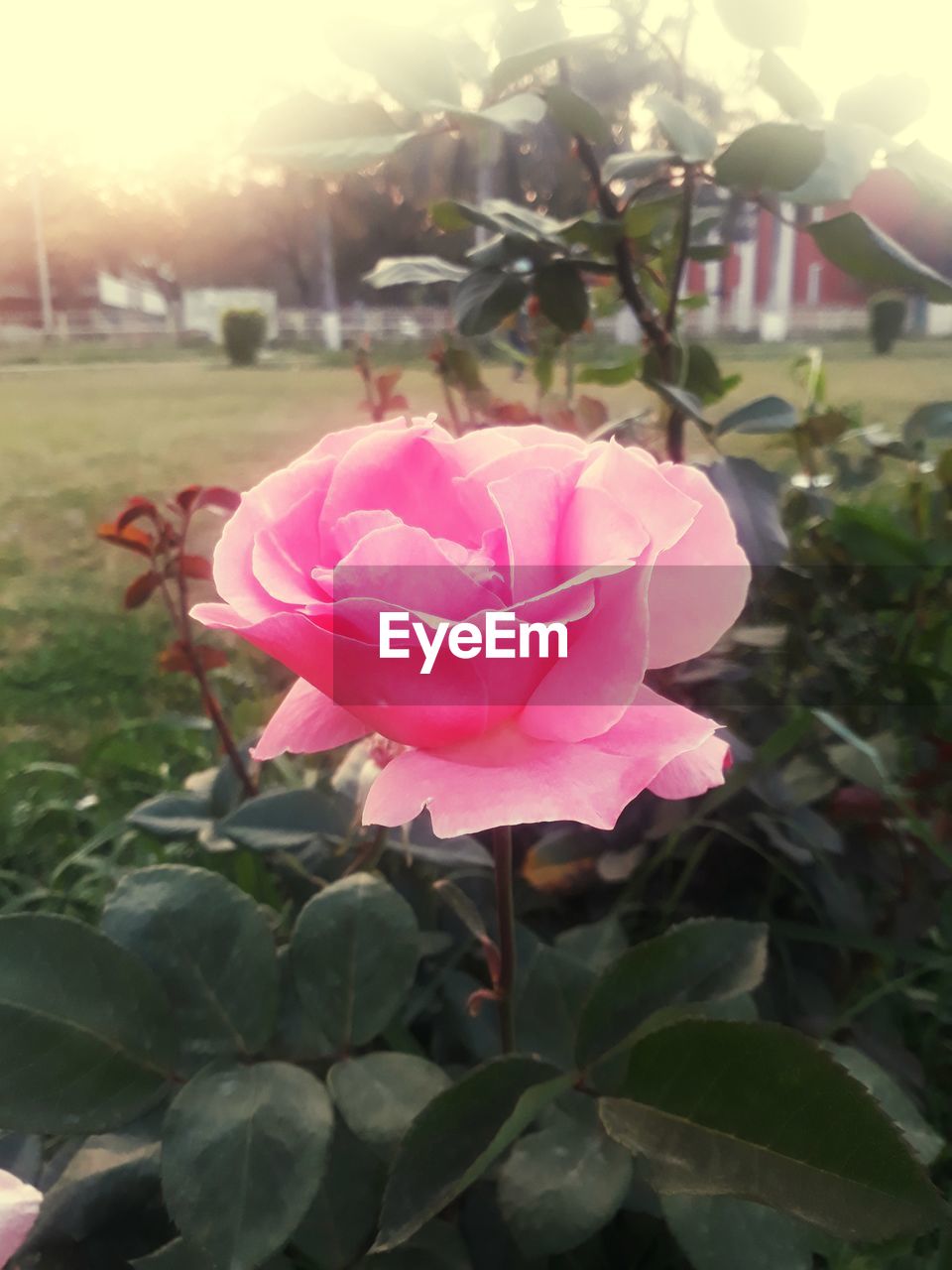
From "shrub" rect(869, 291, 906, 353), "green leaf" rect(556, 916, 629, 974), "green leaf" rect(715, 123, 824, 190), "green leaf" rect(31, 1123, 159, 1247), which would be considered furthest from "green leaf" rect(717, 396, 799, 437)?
"shrub" rect(869, 291, 906, 353)

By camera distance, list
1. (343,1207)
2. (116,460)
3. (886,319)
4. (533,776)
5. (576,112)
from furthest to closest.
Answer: (886,319) → (116,460) → (576,112) → (343,1207) → (533,776)

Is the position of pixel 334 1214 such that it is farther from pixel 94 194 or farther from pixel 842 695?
pixel 94 194

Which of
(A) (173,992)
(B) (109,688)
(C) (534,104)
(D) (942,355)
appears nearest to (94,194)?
(B) (109,688)

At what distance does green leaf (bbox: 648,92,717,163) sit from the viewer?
0.33 m

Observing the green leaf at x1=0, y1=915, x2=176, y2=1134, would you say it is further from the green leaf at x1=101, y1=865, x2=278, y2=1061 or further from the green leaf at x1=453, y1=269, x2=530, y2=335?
the green leaf at x1=453, y1=269, x2=530, y2=335

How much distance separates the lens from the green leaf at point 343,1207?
260 mm

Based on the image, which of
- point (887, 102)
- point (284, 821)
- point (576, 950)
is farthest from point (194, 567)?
point (887, 102)

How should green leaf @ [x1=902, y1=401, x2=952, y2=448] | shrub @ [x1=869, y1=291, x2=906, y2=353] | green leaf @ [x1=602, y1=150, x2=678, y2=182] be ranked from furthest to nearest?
shrub @ [x1=869, y1=291, x2=906, y2=353], green leaf @ [x1=902, y1=401, x2=952, y2=448], green leaf @ [x1=602, y1=150, x2=678, y2=182]

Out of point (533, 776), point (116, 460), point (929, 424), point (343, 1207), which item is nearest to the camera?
point (533, 776)

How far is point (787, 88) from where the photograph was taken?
1.22 feet

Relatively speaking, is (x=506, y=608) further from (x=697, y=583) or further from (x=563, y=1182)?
(x=563, y=1182)

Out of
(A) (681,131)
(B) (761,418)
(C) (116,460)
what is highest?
(A) (681,131)

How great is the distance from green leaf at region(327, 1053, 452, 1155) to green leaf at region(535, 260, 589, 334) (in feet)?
1.01

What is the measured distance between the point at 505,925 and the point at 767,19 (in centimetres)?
36
